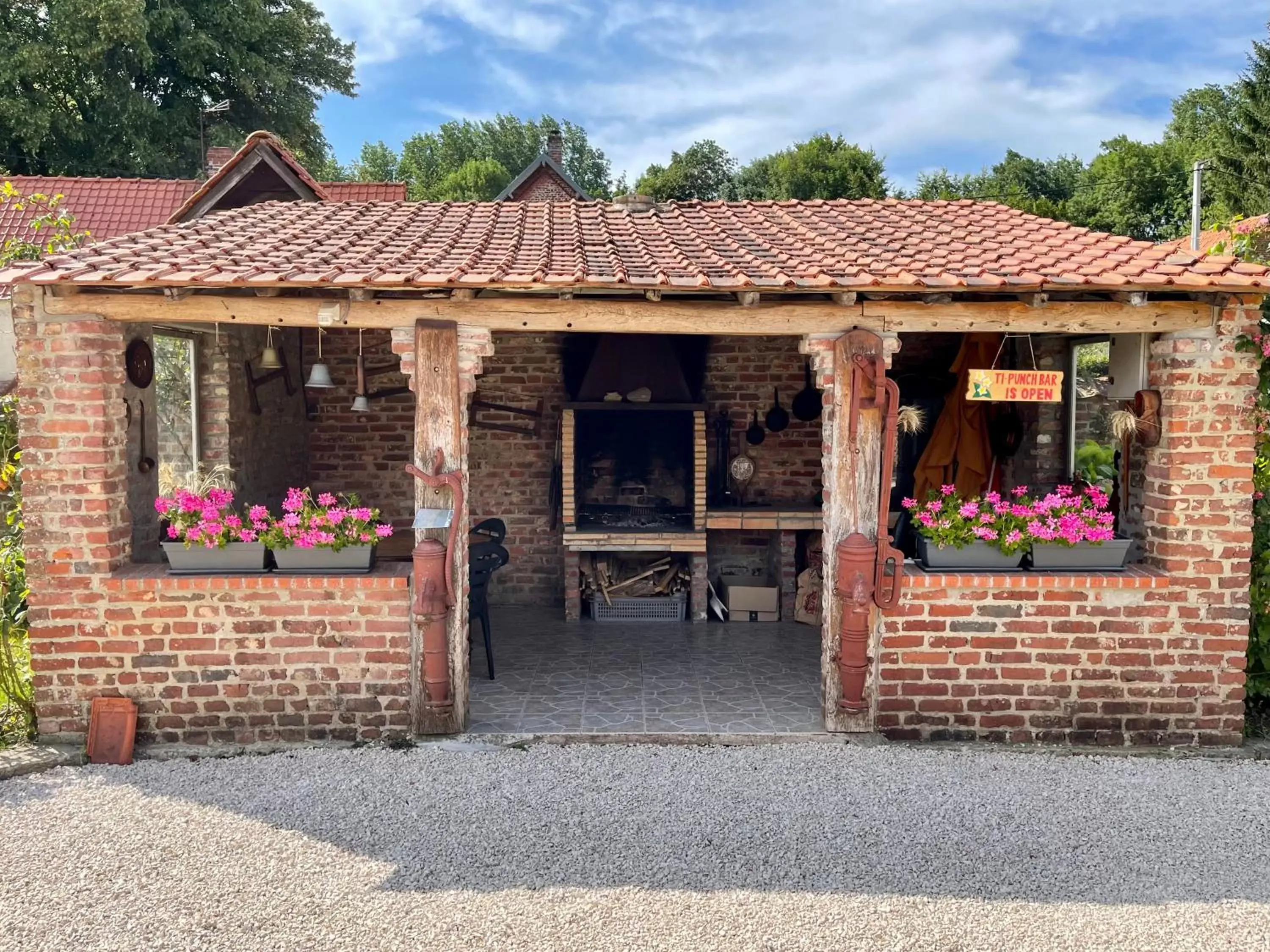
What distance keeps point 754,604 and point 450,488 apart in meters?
3.81

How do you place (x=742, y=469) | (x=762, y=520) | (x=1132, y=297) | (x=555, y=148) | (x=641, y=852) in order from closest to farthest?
1. (x=641, y=852)
2. (x=1132, y=297)
3. (x=762, y=520)
4. (x=742, y=469)
5. (x=555, y=148)

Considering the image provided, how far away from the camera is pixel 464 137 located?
4603cm

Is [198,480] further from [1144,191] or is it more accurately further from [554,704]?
[1144,191]

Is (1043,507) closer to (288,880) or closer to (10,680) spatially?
(288,880)

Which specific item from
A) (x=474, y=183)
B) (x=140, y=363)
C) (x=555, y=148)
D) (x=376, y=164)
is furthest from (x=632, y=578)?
(x=376, y=164)

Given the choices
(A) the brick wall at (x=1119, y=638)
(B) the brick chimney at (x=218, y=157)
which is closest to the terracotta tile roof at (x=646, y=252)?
(A) the brick wall at (x=1119, y=638)

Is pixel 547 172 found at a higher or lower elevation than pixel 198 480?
higher

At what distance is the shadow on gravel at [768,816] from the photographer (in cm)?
371

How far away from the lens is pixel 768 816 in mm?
4215

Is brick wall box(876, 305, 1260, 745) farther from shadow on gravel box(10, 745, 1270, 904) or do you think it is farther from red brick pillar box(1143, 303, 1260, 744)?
shadow on gravel box(10, 745, 1270, 904)

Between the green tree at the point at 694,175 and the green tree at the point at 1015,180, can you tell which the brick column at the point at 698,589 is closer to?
the green tree at the point at 694,175

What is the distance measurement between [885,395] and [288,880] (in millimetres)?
3748

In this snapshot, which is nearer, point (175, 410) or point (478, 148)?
point (175, 410)

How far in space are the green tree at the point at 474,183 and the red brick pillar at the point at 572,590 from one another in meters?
31.0
